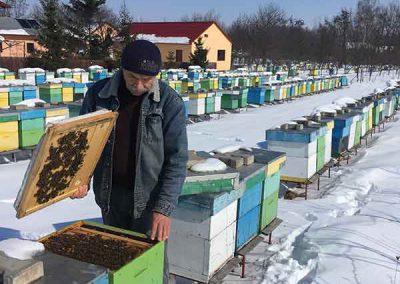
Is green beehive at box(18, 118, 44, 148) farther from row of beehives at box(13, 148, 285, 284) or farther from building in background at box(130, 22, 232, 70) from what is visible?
building in background at box(130, 22, 232, 70)

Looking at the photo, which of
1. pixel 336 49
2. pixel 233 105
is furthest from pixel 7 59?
pixel 336 49

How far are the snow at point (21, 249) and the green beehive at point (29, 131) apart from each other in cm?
490

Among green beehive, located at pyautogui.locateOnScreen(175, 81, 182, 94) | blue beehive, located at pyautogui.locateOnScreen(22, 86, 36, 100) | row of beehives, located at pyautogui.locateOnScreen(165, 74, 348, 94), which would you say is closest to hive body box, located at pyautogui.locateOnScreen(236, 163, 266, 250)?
blue beehive, located at pyautogui.locateOnScreen(22, 86, 36, 100)

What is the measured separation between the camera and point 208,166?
281 cm

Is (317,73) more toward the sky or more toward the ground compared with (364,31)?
more toward the ground

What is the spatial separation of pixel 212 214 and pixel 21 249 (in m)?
1.41

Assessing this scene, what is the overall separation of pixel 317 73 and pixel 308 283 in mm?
28547

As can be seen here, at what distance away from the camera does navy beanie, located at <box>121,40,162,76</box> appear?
1720 mm

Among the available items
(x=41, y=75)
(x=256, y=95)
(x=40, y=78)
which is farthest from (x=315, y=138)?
(x=41, y=75)

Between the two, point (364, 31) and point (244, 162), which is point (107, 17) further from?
point (244, 162)

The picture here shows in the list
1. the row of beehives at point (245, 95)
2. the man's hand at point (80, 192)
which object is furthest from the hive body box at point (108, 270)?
the row of beehives at point (245, 95)

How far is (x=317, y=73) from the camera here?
3033 cm

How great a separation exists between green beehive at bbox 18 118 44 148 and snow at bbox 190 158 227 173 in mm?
3891

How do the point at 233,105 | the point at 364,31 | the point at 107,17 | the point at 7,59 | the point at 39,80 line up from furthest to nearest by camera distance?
the point at 364,31 < the point at 107,17 < the point at 7,59 < the point at 39,80 < the point at 233,105
